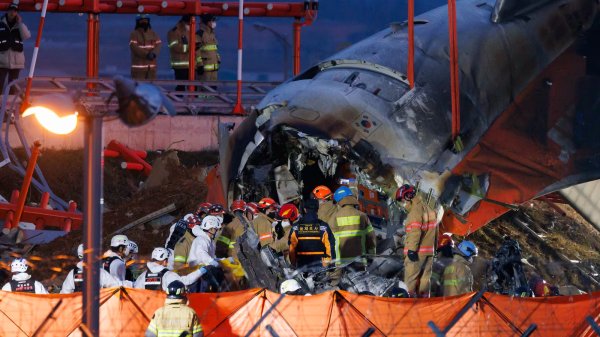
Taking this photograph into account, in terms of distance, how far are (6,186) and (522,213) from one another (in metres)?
8.87

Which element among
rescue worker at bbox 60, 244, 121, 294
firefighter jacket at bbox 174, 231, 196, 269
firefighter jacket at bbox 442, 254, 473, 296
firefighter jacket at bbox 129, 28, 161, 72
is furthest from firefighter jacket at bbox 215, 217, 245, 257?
firefighter jacket at bbox 129, 28, 161, 72

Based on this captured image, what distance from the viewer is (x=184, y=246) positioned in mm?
18812

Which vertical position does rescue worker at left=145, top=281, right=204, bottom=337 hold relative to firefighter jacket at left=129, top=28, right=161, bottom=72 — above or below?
below

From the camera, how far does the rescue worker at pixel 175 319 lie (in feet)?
45.5

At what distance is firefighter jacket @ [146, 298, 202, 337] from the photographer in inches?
546

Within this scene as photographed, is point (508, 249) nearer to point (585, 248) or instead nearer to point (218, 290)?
point (218, 290)

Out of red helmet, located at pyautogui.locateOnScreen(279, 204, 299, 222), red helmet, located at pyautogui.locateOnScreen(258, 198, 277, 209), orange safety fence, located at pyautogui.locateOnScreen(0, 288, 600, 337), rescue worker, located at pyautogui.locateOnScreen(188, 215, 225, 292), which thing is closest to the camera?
orange safety fence, located at pyautogui.locateOnScreen(0, 288, 600, 337)

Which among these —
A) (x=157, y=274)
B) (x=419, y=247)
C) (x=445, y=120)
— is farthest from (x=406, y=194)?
(x=157, y=274)

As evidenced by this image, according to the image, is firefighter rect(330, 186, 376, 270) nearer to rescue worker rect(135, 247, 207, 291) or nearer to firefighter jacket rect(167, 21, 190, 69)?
rescue worker rect(135, 247, 207, 291)

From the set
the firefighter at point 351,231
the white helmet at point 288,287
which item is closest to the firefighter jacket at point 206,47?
the firefighter at point 351,231

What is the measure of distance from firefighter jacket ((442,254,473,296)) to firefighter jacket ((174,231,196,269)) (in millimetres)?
3139

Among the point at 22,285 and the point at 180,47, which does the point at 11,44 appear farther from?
the point at 22,285

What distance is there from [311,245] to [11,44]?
9.98 metres

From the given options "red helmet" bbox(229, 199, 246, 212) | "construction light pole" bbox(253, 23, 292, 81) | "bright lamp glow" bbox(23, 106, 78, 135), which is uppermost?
"construction light pole" bbox(253, 23, 292, 81)
